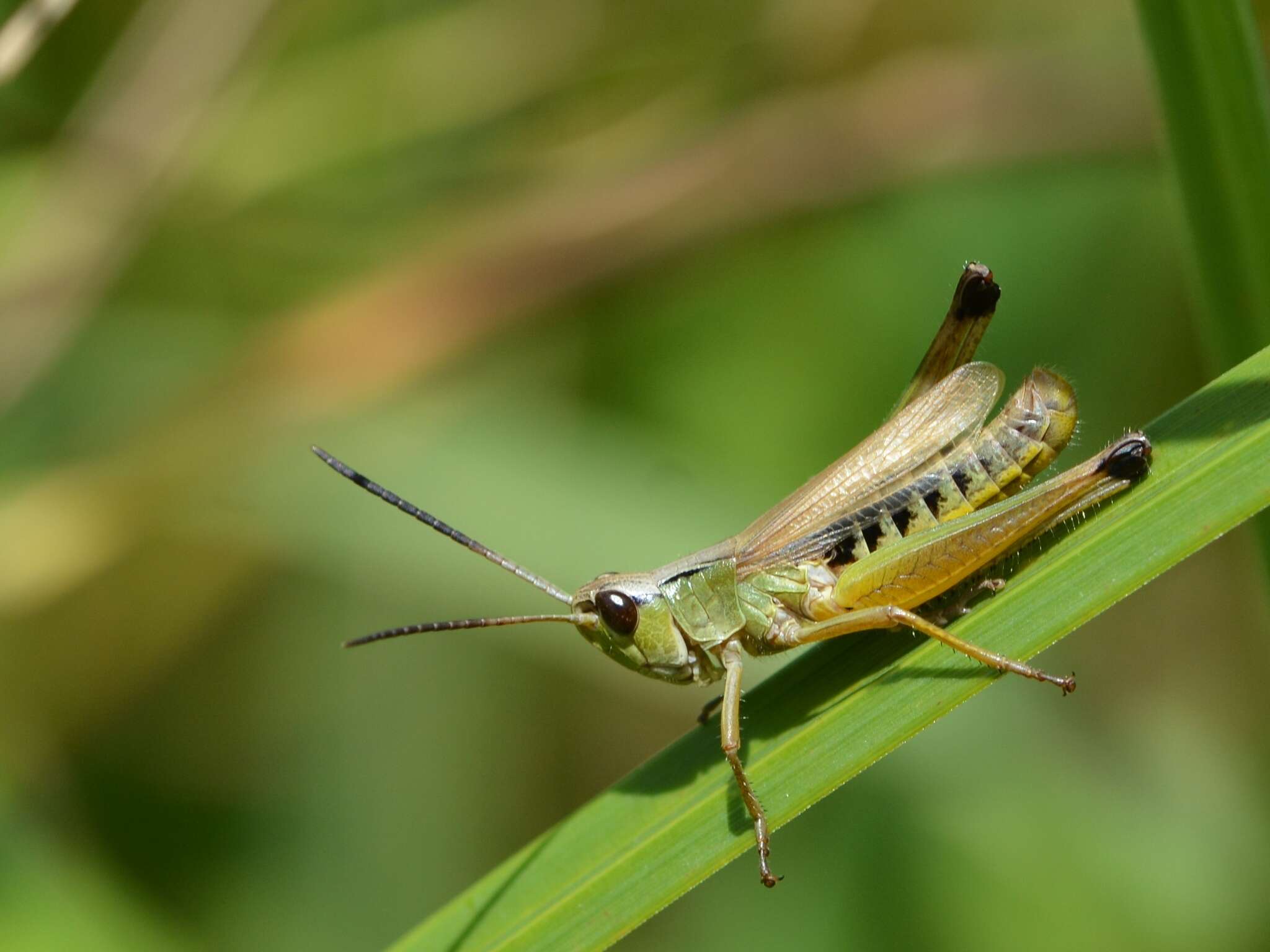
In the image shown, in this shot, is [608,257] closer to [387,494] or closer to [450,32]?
[450,32]

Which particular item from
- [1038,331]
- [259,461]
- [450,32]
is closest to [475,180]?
[450,32]

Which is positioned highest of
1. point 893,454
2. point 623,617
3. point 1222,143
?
point 1222,143

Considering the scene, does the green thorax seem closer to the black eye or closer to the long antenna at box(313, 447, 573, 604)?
the black eye

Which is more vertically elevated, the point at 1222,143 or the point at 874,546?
the point at 1222,143

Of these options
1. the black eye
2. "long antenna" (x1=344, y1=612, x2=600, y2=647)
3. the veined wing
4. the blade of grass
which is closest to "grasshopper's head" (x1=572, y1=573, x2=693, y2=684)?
the black eye

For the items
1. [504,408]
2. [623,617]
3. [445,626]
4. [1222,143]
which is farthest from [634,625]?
[504,408]

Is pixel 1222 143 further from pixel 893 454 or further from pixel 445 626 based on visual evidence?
pixel 445 626

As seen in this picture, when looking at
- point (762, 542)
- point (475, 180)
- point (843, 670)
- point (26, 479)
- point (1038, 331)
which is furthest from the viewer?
point (475, 180)

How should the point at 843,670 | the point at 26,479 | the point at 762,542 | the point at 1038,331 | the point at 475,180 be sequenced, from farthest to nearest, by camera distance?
the point at 475,180
the point at 1038,331
the point at 26,479
the point at 762,542
the point at 843,670
